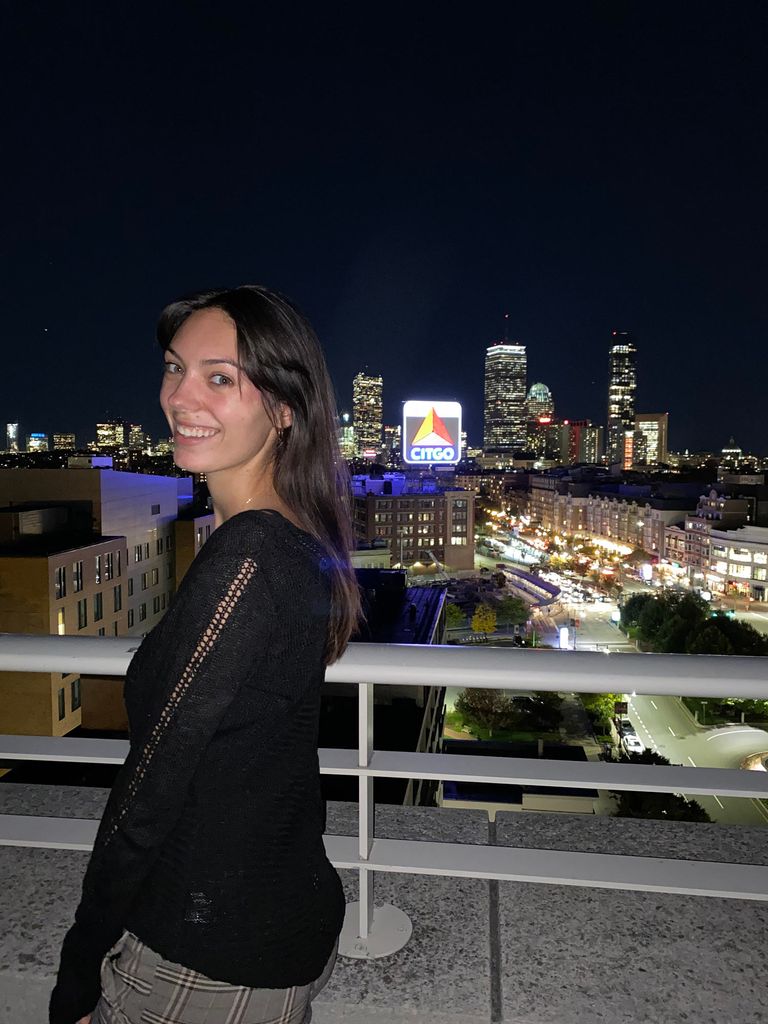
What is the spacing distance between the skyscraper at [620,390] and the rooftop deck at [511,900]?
18446cm

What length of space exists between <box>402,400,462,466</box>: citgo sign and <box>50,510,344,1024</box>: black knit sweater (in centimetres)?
2906

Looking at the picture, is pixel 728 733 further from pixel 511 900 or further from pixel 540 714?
pixel 511 900

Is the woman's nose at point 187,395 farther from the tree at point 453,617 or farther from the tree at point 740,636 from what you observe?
the tree at point 453,617

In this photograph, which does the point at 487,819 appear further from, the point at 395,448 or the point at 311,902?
the point at 395,448

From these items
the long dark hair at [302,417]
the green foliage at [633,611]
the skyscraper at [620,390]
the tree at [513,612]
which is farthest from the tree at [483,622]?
the skyscraper at [620,390]

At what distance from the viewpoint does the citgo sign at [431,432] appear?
30.6 metres

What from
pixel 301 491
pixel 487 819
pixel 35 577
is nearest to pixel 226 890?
pixel 301 491

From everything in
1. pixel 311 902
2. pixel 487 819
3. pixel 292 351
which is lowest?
pixel 487 819

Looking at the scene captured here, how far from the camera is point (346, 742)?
8.31 meters

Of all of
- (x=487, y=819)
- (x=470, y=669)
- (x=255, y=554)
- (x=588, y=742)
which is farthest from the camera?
(x=588, y=742)

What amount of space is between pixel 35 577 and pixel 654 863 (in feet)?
54.8

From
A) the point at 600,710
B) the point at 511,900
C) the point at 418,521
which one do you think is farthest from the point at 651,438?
the point at 511,900

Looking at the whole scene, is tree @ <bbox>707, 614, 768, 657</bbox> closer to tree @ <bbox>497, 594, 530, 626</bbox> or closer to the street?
the street

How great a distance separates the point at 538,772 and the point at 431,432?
97.7 feet
